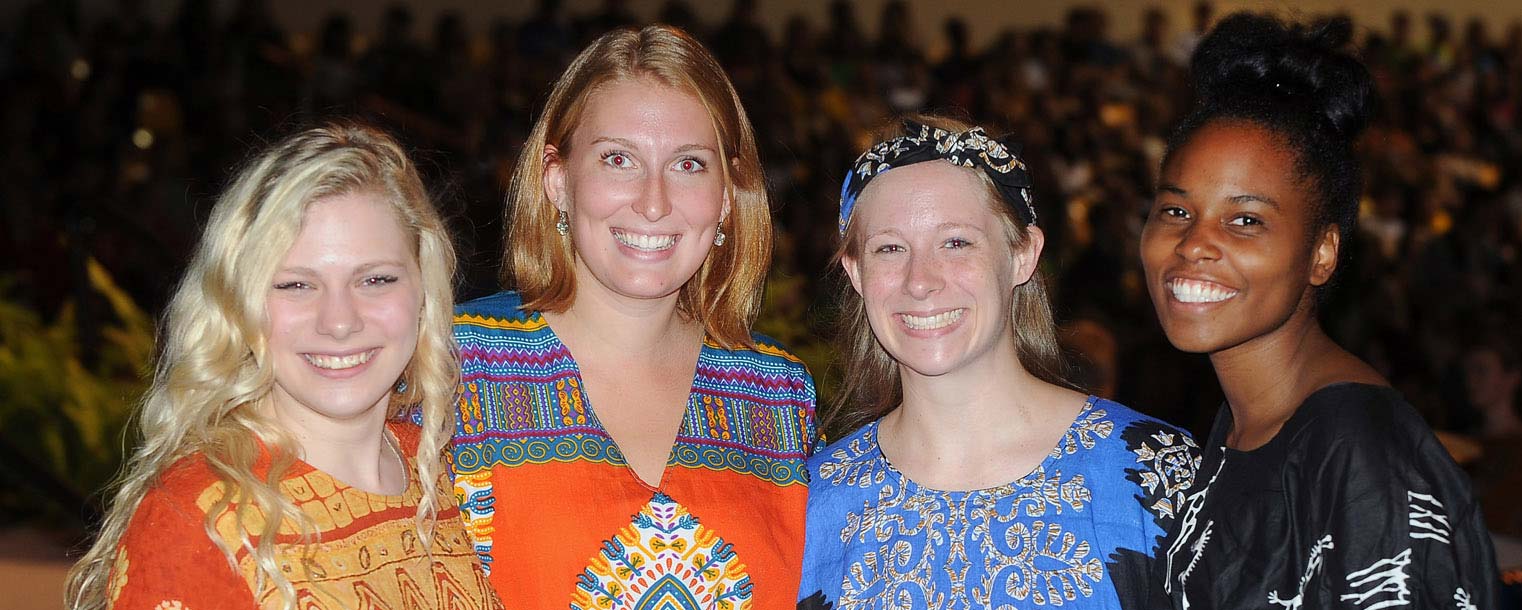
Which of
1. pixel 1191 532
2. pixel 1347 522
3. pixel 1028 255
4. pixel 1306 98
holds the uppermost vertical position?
pixel 1306 98

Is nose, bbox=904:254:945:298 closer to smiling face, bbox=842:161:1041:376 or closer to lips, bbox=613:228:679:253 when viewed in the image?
smiling face, bbox=842:161:1041:376

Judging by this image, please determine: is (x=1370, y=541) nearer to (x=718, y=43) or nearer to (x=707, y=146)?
(x=707, y=146)

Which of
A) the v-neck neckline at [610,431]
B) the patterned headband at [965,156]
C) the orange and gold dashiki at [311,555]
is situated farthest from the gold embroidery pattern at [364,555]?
the patterned headband at [965,156]

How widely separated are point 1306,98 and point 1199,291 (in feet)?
1.20

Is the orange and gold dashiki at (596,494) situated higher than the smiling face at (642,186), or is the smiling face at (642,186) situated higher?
the smiling face at (642,186)

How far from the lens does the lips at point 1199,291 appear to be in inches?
97.0

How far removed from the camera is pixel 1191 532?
249 centimetres

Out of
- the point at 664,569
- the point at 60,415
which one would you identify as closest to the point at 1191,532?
the point at 664,569

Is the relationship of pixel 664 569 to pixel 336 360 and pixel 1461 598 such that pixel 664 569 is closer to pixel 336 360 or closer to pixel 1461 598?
pixel 336 360

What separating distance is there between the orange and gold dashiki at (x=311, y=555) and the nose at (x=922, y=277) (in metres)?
0.93

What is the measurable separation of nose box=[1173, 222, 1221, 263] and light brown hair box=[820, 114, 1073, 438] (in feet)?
1.28

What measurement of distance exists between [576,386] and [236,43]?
751 cm

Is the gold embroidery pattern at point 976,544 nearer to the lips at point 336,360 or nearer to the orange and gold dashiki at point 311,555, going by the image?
the orange and gold dashiki at point 311,555

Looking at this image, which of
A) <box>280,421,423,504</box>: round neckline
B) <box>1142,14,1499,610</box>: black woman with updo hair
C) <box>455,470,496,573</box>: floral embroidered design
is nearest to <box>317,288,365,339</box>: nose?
<box>280,421,423,504</box>: round neckline
